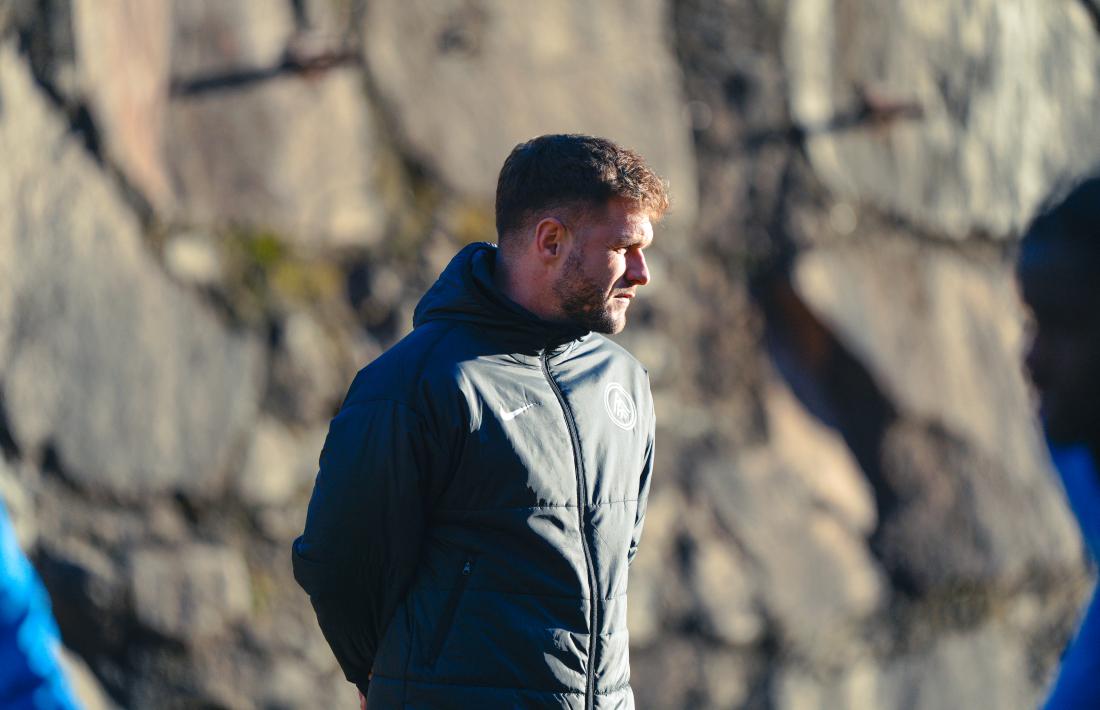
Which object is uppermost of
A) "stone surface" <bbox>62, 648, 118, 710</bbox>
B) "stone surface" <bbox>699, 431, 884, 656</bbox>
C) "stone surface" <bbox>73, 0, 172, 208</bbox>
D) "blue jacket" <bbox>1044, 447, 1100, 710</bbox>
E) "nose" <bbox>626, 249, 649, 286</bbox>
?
"stone surface" <bbox>73, 0, 172, 208</bbox>

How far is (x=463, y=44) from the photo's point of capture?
317 centimetres

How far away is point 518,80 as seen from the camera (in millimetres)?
3203

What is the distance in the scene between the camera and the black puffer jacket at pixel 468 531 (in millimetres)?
1854

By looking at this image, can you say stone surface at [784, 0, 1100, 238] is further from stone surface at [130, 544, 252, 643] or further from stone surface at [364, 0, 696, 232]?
stone surface at [130, 544, 252, 643]

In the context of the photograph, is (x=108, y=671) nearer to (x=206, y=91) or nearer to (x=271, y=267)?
(x=271, y=267)

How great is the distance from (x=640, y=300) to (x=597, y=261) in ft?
4.12

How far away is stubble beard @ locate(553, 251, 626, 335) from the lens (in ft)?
6.51

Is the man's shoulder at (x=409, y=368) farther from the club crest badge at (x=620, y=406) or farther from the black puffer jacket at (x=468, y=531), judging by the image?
the club crest badge at (x=620, y=406)

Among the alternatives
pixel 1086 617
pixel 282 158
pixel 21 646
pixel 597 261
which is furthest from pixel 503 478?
pixel 282 158

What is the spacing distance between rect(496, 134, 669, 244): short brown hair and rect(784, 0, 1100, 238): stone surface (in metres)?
1.59

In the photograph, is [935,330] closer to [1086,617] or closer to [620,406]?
[620,406]

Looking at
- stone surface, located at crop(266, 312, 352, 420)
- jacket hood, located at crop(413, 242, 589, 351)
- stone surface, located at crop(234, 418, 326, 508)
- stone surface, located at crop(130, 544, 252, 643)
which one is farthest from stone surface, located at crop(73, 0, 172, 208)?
jacket hood, located at crop(413, 242, 589, 351)

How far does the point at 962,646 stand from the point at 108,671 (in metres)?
2.09

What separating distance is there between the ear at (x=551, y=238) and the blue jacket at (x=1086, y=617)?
2.49 feet
